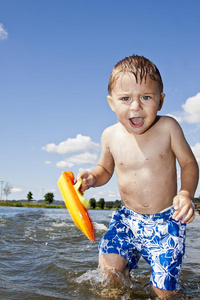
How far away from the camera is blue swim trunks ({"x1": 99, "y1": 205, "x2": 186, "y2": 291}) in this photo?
9.52ft

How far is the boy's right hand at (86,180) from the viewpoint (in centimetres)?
310

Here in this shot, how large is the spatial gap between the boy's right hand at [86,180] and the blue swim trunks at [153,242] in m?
0.42

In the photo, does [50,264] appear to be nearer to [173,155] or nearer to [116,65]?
[173,155]

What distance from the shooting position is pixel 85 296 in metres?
2.64

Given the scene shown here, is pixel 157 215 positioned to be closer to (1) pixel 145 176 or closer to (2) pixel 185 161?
(1) pixel 145 176

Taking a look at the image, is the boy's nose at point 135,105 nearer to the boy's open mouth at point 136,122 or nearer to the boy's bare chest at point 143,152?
the boy's open mouth at point 136,122

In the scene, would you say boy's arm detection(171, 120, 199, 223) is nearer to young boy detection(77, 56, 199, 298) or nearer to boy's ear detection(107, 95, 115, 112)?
young boy detection(77, 56, 199, 298)

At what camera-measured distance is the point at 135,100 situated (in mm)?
2793

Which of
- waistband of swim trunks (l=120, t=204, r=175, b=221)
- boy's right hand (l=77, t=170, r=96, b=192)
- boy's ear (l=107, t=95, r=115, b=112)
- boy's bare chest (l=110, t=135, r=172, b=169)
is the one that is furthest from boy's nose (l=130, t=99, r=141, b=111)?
waistband of swim trunks (l=120, t=204, r=175, b=221)

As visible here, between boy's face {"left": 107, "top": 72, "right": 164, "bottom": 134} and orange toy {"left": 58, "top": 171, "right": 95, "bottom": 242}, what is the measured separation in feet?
Answer: 2.50

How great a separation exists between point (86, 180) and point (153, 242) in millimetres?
857

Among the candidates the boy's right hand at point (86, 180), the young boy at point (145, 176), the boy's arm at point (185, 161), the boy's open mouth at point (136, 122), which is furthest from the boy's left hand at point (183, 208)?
the boy's right hand at point (86, 180)

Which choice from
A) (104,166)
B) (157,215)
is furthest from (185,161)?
(104,166)

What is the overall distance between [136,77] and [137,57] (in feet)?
0.94
